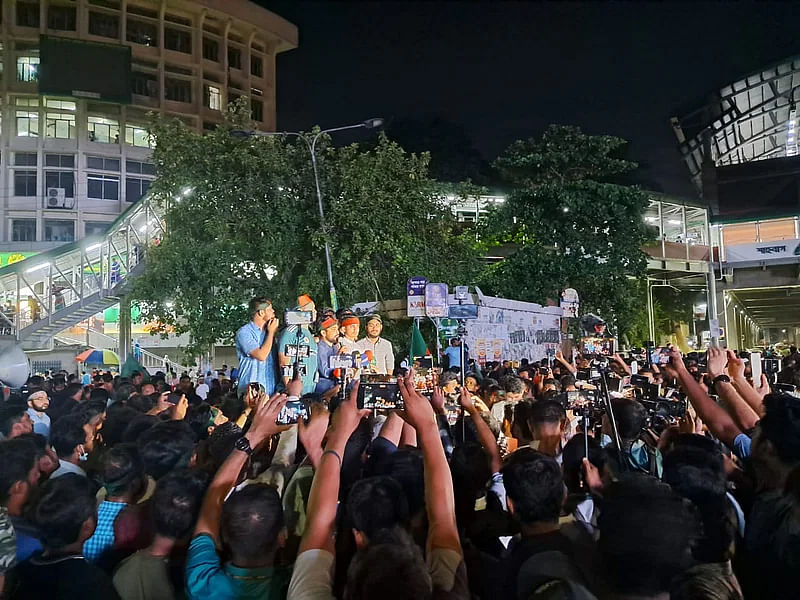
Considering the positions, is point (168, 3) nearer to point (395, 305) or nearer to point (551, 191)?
point (551, 191)

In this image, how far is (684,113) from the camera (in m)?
34.1

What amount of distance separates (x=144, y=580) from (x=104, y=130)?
48679 millimetres

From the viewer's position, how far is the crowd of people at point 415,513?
2.27 m

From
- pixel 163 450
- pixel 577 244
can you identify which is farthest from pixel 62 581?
pixel 577 244

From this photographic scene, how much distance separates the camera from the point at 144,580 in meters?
2.77

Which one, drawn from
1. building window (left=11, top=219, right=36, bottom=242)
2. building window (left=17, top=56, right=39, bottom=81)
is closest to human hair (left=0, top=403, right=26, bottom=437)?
building window (left=11, top=219, right=36, bottom=242)

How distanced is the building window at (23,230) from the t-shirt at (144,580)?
45.7 metres

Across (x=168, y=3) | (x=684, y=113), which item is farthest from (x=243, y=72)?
(x=684, y=113)

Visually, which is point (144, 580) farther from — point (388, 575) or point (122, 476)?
point (388, 575)

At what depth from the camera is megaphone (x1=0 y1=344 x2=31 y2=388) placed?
9.02 meters

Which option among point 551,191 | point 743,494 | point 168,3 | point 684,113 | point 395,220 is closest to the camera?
point 743,494

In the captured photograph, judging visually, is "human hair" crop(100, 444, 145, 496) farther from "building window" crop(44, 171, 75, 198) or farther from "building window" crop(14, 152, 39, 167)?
"building window" crop(14, 152, 39, 167)

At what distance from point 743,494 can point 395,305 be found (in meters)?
13.8

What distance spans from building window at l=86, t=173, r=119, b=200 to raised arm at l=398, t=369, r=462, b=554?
151 ft
